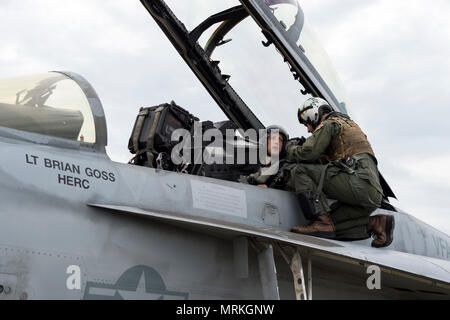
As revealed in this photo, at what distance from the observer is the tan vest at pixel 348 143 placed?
5.04 m

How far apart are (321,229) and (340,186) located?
0.41 m

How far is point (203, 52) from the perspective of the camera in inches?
260

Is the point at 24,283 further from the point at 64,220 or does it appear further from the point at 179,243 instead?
the point at 179,243

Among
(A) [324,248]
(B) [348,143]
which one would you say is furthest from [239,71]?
(A) [324,248]

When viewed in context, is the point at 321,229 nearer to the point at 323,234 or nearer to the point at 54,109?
the point at 323,234

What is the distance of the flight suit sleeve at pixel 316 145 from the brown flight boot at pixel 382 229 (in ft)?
2.50

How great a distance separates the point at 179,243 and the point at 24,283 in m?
1.07

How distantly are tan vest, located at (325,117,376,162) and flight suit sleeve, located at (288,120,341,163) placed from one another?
0.60 ft

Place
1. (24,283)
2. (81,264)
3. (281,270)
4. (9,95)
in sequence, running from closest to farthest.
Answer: (24,283)
(81,264)
(9,95)
(281,270)

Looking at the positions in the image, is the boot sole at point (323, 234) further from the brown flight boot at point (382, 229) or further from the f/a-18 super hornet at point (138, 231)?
the brown flight boot at point (382, 229)

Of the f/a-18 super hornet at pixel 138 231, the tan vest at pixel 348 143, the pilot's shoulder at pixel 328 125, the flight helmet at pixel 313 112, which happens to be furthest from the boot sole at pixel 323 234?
the flight helmet at pixel 313 112

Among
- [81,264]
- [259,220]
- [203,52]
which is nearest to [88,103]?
[81,264]

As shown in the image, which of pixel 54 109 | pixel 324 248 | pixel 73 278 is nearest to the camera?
pixel 73 278

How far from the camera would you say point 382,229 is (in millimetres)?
4984
